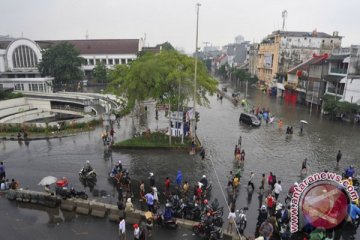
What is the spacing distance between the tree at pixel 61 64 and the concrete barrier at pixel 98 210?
56.9m

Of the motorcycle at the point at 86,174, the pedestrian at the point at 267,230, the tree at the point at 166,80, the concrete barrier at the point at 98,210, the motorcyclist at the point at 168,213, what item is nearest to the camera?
the pedestrian at the point at 267,230

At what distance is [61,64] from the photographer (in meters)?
67.1

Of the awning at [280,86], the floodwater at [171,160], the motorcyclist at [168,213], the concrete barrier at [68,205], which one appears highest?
the awning at [280,86]

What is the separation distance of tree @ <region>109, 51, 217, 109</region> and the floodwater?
5568 millimetres

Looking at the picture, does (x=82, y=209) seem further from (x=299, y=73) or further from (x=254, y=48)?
(x=254, y=48)

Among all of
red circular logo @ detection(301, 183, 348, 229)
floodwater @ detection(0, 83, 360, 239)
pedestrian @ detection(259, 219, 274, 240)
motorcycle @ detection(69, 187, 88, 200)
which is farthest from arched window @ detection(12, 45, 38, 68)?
red circular logo @ detection(301, 183, 348, 229)

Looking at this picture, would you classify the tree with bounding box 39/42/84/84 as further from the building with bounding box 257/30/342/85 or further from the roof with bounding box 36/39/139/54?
the building with bounding box 257/30/342/85

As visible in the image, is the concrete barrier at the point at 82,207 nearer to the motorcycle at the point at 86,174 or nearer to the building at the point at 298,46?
the motorcycle at the point at 86,174

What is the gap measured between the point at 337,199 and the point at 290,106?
46.6 m

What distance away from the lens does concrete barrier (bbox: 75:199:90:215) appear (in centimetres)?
1720

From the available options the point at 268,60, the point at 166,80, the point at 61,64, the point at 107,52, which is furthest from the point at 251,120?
the point at 107,52

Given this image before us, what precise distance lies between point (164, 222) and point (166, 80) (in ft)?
50.0

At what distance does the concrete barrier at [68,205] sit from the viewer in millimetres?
17594

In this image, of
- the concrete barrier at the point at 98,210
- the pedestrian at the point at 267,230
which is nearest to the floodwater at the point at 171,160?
the concrete barrier at the point at 98,210
